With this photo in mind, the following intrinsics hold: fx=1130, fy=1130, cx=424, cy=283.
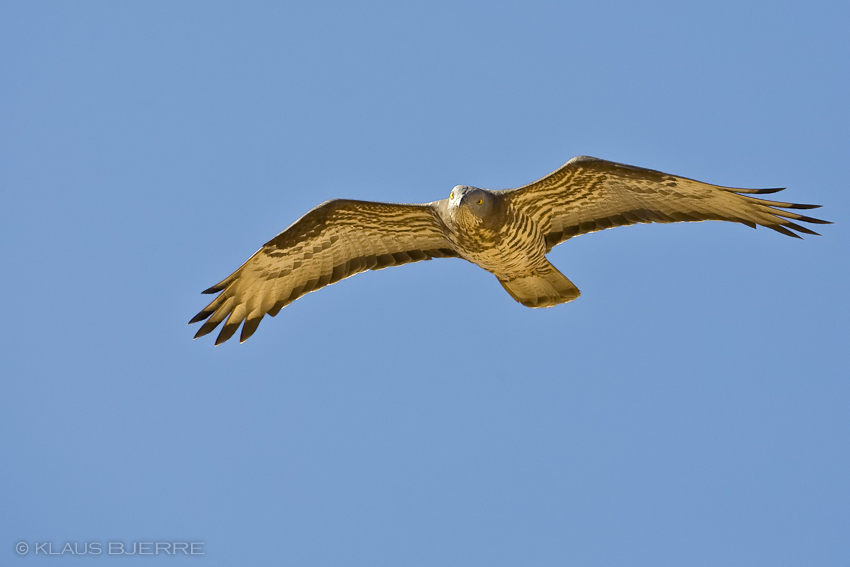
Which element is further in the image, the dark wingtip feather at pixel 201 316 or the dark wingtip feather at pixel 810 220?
the dark wingtip feather at pixel 201 316

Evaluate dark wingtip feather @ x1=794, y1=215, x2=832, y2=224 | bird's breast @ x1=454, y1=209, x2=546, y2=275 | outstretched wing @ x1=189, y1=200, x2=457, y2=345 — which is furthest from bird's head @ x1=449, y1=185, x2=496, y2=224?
dark wingtip feather @ x1=794, y1=215, x2=832, y2=224

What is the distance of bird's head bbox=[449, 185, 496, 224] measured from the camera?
13.4 meters

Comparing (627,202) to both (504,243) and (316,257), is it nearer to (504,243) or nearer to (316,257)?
(504,243)

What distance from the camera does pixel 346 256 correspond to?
15.2 m

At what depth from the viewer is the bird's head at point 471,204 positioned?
527 inches

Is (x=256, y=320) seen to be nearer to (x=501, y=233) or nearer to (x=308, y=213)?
(x=308, y=213)

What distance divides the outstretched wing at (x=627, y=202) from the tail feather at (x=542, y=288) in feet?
1.36

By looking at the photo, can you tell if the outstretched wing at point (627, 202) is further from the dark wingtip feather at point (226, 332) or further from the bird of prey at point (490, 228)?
the dark wingtip feather at point (226, 332)

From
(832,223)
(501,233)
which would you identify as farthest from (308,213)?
(832,223)

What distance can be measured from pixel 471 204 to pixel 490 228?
0.44m

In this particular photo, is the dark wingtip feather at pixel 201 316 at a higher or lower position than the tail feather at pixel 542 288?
lower

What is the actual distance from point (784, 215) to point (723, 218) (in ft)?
2.47

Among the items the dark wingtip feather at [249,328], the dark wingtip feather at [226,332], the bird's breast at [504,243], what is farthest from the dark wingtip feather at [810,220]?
the dark wingtip feather at [226,332]

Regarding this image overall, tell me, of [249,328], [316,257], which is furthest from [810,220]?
[249,328]
